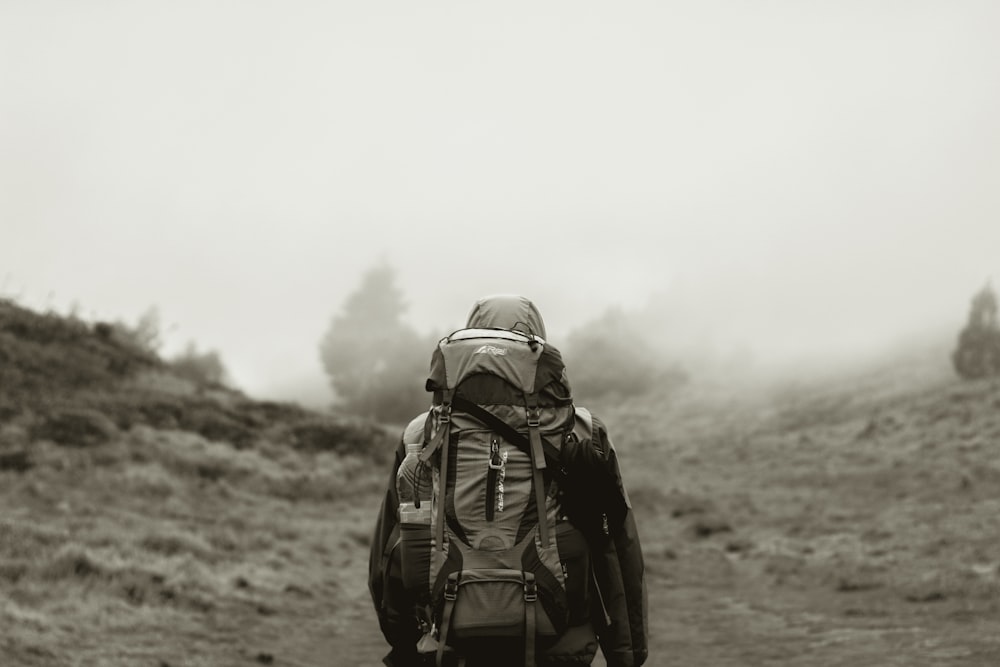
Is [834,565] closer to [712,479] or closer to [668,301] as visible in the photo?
[712,479]

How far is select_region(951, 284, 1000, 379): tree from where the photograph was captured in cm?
3950

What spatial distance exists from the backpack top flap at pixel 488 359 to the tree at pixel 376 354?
47509mm

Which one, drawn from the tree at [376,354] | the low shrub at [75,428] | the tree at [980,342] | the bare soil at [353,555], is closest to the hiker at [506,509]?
the bare soil at [353,555]

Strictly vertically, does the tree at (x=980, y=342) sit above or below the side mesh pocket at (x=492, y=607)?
above

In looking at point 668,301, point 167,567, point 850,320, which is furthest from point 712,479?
point 668,301

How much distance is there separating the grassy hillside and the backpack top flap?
5389mm

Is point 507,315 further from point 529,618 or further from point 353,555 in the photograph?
point 353,555

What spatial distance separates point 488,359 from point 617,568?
3.19 ft

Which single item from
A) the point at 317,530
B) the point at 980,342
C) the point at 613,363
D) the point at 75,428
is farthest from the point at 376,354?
the point at 317,530

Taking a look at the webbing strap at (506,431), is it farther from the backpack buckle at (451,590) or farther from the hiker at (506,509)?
the backpack buckle at (451,590)

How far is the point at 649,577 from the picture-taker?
1420cm

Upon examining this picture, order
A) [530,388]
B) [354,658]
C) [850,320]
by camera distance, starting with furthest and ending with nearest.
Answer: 1. [850,320]
2. [354,658]
3. [530,388]

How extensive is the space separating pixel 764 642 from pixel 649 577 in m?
4.72

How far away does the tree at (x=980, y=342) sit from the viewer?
39.5 meters
